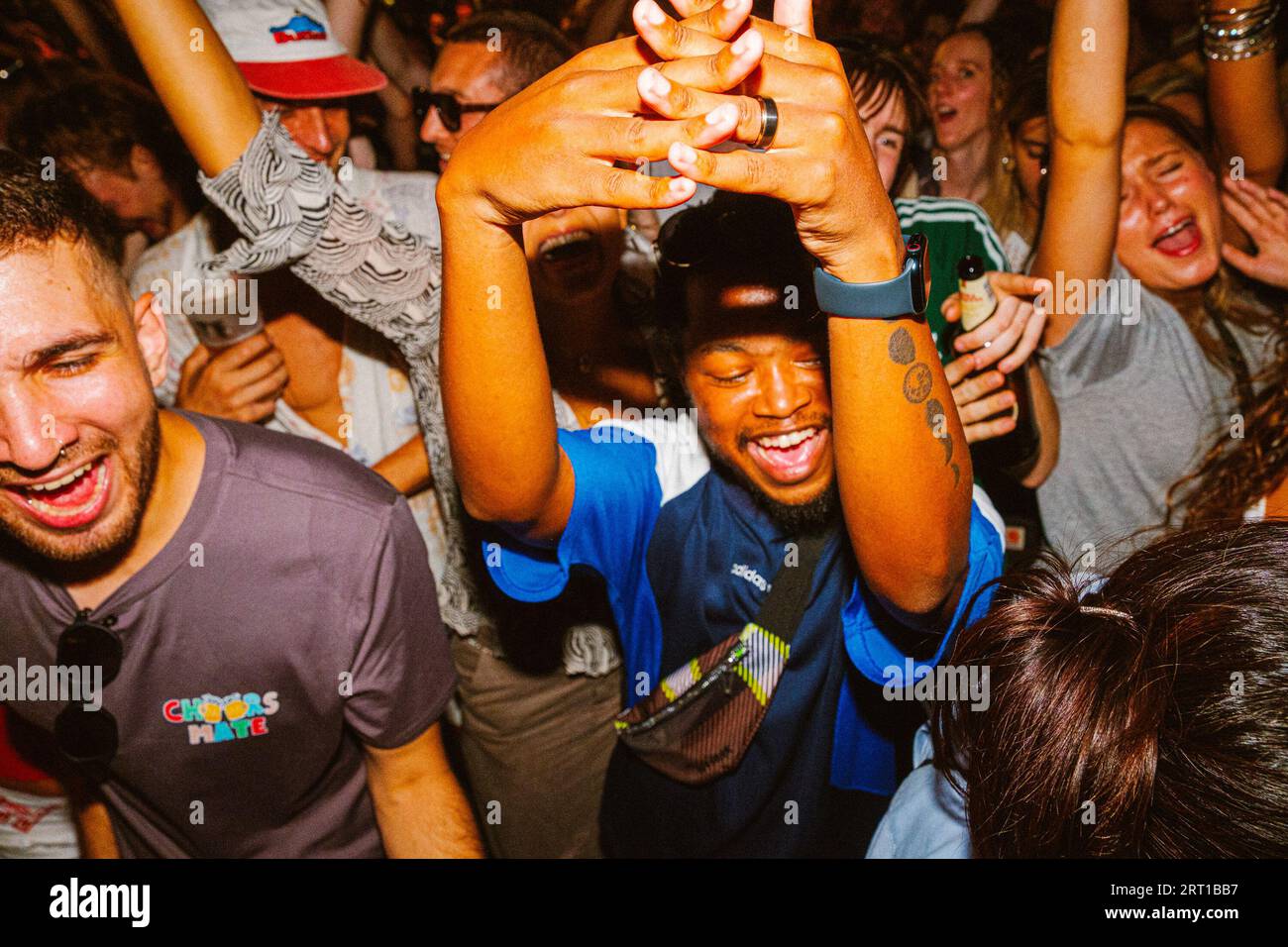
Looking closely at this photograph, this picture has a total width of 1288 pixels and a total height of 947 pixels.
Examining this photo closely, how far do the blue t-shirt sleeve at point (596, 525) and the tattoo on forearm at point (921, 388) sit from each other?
672 millimetres

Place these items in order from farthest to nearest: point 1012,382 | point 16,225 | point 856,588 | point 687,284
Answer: point 1012,382 < point 687,284 < point 856,588 < point 16,225

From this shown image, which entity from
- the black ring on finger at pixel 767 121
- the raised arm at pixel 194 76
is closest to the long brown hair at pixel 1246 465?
the black ring on finger at pixel 767 121

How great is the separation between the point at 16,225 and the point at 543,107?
3.10 ft

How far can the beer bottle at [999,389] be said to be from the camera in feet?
5.49

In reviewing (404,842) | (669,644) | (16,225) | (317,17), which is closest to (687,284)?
(669,644)

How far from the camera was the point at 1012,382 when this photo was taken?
6.05 ft

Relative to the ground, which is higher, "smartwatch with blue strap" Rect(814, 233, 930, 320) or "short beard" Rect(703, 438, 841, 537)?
"smartwatch with blue strap" Rect(814, 233, 930, 320)

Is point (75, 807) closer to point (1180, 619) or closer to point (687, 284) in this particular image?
point (687, 284)

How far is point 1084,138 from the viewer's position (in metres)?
1.74

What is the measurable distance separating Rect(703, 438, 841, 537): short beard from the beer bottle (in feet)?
1.66

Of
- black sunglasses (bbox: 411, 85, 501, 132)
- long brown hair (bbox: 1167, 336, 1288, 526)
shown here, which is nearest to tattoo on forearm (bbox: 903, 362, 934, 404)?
long brown hair (bbox: 1167, 336, 1288, 526)

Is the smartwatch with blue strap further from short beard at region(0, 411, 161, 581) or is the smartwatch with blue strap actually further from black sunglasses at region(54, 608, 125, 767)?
black sunglasses at region(54, 608, 125, 767)

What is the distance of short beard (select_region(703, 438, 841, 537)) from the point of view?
59.9 inches

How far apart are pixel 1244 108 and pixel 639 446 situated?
1.88 meters
